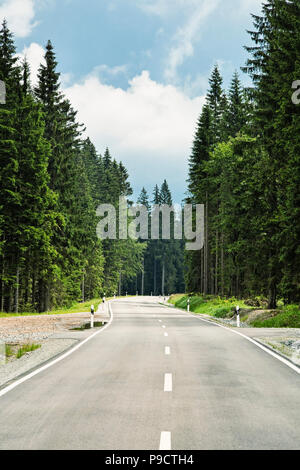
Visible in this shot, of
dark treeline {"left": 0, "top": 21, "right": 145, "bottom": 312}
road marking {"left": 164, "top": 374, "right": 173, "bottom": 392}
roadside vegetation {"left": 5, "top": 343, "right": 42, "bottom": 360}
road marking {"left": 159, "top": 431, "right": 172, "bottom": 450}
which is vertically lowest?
roadside vegetation {"left": 5, "top": 343, "right": 42, "bottom": 360}

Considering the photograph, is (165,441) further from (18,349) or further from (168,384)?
(18,349)

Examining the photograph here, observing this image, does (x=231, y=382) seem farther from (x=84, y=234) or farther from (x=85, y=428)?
(x=84, y=234)

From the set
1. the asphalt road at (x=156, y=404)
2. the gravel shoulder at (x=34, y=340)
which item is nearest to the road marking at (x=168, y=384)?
the asphalt road at (x=156, y=404)

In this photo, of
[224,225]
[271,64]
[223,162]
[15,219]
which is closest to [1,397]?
[271,64]

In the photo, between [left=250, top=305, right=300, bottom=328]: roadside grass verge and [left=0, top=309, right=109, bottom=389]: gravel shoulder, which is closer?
[left=0, top=309, right=109, bottom=389]: gravel shoulder

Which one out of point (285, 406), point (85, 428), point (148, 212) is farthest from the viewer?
point (148, 212)

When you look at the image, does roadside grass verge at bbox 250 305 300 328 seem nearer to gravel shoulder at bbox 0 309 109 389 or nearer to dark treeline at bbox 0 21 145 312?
gravel shoulder at bbox 0 309 109 389

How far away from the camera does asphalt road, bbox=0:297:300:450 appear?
6184 mm

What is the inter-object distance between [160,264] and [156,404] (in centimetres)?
12212

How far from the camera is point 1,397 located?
872cm

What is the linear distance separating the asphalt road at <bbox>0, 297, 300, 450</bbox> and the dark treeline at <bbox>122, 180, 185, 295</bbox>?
370 feet

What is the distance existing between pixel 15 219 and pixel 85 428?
104 feet

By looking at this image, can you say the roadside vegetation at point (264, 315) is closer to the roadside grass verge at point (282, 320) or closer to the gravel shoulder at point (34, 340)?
the roadside grass verge at point (282, 320)

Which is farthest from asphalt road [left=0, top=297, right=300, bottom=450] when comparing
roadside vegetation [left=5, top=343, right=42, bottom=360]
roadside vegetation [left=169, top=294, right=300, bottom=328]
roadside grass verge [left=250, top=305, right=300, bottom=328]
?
roadside vegetation [left=169, top=294, right=300, bottom=328]
